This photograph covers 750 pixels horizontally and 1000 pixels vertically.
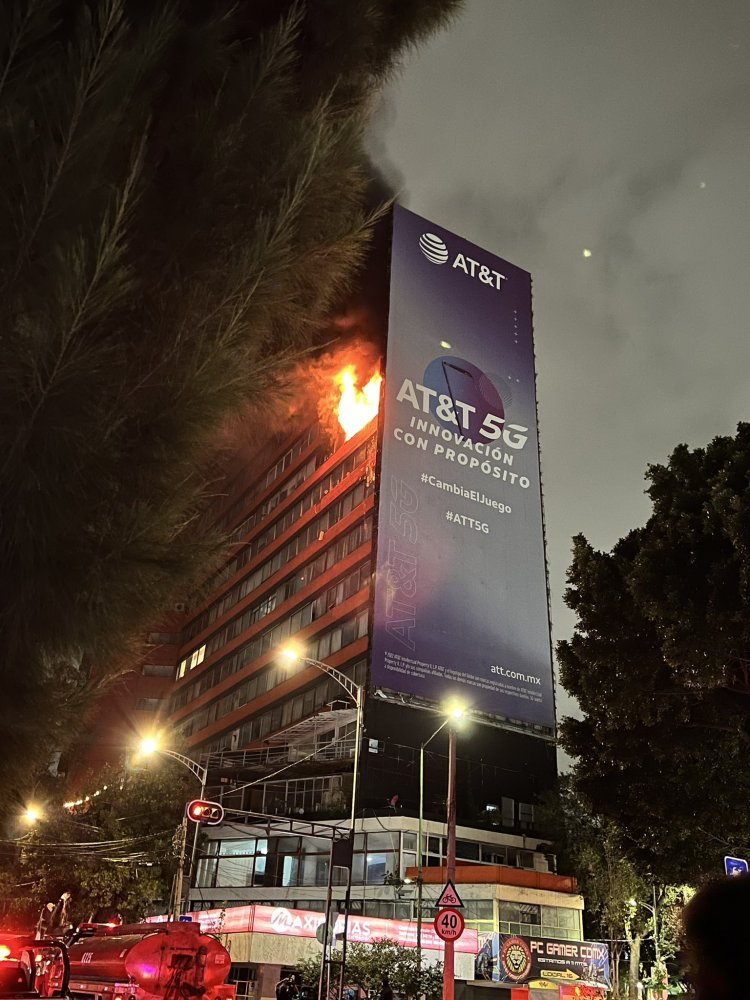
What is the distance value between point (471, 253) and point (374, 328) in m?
10.2

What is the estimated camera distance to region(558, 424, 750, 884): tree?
49.9 ft

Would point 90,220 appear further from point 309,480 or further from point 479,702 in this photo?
point 309,480

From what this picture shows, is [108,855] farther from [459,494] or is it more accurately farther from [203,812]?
[459,494]

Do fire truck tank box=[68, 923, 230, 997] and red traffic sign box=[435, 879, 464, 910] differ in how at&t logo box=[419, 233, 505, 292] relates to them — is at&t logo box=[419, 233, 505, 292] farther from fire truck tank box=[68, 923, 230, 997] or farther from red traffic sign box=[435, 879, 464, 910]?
fire truck tank box=[68, 923, 230, 997]

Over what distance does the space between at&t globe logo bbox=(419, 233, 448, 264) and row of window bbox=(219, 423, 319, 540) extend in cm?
1674

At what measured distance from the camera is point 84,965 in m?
18.7

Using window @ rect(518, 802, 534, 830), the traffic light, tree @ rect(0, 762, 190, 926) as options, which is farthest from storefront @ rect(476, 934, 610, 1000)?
window @ rect(518, 802, 534, 830)

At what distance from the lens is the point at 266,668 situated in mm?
58562

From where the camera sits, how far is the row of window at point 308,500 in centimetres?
5256

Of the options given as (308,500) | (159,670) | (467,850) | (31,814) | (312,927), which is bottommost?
(312,927)

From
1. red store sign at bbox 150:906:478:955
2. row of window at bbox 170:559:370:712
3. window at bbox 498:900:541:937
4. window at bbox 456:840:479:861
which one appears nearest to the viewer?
red store sign at bbox 150:906:478:955

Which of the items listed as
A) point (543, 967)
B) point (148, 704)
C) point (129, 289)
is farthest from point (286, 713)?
point (129, 289)

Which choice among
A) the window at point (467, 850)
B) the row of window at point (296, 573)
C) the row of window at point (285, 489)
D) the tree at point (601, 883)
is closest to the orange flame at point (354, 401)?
the row of window at point (296, 573)

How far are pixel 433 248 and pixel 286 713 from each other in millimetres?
32996
